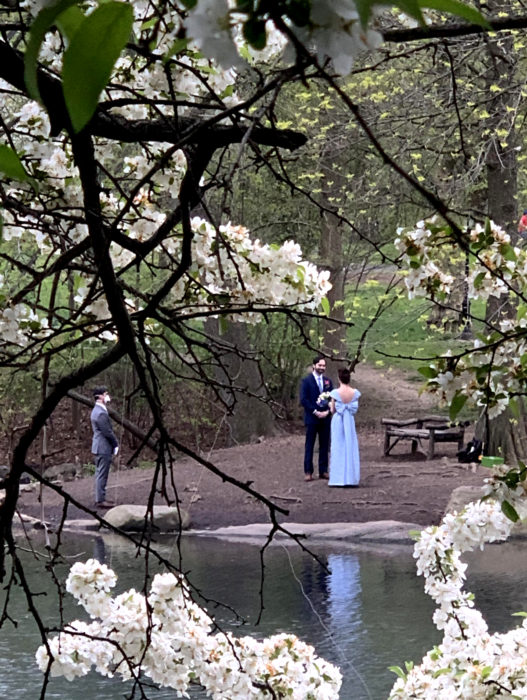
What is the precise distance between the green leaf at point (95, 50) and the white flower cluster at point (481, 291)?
190 cm

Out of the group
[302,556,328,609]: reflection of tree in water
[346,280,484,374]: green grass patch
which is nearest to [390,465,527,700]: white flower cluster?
[302,556,328,609]: reflection of tree in water

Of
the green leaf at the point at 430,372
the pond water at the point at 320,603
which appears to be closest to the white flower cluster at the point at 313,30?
the green leaf at the point at 430,372

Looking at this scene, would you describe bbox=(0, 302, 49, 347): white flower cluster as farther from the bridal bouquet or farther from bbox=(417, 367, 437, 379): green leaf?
the bridal bouquet

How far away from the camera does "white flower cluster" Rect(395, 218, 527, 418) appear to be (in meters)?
2.64

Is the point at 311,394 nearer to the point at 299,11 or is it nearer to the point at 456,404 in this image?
the point at 456,404

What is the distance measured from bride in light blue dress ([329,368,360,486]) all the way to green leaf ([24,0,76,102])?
13.5 meters

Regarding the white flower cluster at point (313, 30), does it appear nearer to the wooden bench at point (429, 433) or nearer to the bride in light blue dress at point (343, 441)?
the bride in light blue dress at point (343, 441)

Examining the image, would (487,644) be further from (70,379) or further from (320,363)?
(320,363)

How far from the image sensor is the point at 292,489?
47.1 ft

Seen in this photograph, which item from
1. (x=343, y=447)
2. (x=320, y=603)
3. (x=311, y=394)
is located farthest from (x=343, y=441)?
(x=320, y=603)

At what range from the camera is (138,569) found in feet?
35.5

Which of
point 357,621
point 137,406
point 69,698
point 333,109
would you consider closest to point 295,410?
point 137,406

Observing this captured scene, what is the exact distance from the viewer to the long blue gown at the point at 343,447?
14.1 metres

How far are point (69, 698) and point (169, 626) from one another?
161 inches
